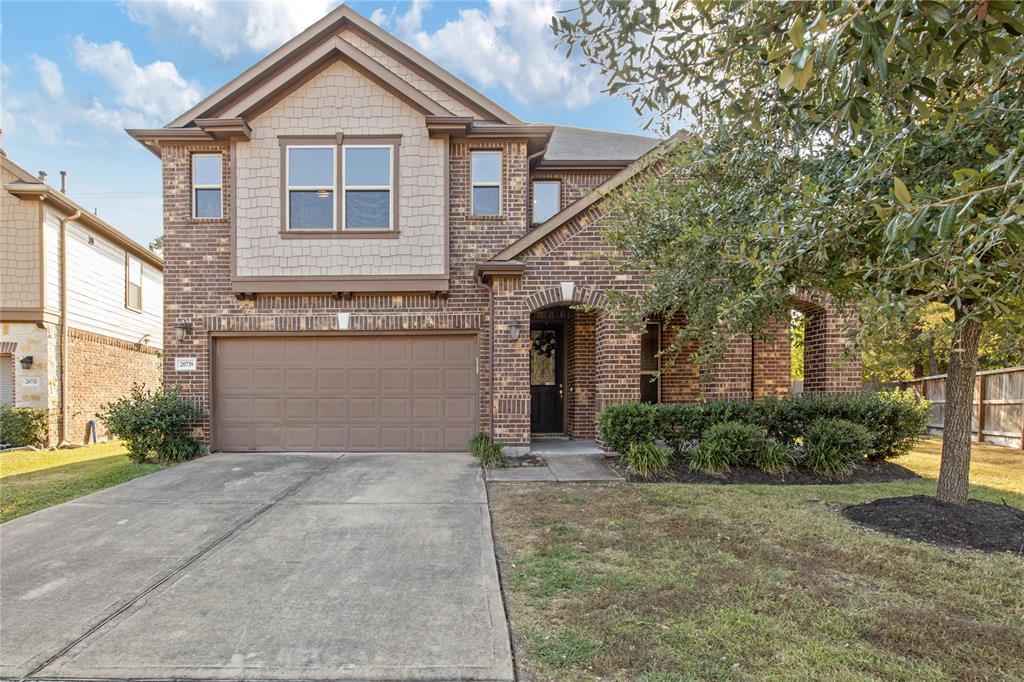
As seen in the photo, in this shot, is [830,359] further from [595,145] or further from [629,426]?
[595,145]

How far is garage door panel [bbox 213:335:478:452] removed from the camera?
9992mm

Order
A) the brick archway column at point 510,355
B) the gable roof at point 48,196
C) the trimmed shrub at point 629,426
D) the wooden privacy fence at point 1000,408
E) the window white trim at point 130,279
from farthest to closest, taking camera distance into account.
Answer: the window white trim at point 130,279, the gable roof at point 48,196, the wooden privacy fence at point 1000,408, the brick archway column at point 510,355, the trimmed shrub at point 629,426

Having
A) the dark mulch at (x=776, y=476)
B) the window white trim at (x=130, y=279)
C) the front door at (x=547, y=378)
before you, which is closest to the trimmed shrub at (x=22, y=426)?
the window white trim at (x=130, y=279)

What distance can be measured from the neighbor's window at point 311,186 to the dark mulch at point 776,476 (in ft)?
23.4

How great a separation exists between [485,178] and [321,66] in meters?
3.74

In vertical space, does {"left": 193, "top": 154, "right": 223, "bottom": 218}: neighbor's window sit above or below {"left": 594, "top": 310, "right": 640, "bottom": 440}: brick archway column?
above

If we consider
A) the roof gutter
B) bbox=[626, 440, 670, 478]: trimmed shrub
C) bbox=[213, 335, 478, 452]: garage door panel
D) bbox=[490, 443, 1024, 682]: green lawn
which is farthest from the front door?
the roof gutter

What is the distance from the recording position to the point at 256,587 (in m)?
3.98

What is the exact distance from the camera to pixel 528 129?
9.95m

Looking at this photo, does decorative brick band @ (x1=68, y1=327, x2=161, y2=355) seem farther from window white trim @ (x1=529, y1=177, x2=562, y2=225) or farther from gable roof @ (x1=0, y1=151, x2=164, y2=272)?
window white trim @ (x1=529, y1=177, x2=562, y2=225)

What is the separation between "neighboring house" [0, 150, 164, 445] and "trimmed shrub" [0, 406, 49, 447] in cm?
19

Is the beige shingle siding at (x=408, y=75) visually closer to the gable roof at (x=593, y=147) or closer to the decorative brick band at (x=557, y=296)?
the gable roof at (x=593, y=147)

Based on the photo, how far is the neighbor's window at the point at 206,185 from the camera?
1003cm

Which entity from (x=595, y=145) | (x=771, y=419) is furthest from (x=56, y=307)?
(x=771, y=419)
